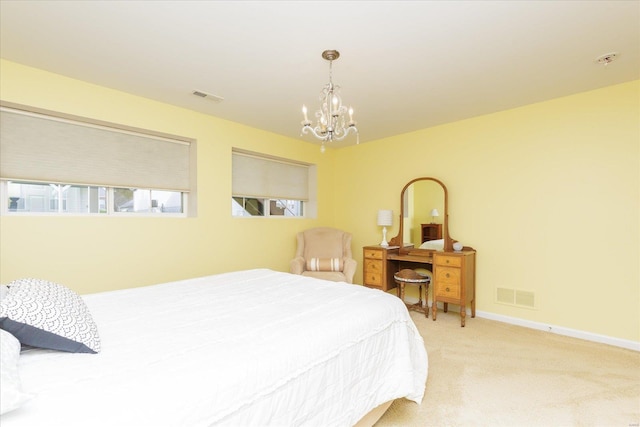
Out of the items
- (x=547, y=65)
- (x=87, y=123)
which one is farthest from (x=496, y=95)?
(x=87, y=123)

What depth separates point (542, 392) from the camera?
7.02ft

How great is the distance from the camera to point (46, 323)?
3.75 ft

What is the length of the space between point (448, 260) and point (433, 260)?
0.56 ft

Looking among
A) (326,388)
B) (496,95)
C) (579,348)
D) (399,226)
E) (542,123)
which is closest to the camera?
(326,388)

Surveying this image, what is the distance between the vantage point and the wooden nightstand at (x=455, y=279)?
3432 millimetres

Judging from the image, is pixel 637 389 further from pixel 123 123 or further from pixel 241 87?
pixel 123 123

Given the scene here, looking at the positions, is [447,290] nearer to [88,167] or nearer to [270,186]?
[270,186]

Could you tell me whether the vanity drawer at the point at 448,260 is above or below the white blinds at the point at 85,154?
below

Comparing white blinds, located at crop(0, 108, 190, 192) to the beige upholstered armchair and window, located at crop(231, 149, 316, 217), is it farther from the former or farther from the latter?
the beige upholstered armchair

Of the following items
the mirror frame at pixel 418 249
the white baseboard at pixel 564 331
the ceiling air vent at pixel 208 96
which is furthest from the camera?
the mirror frame at pixel 418 249

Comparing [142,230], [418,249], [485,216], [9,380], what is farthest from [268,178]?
[9,380]

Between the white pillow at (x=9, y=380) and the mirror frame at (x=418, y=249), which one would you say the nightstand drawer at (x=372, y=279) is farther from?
the white pillow at (x=9, y=380)

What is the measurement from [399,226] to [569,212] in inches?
73.6

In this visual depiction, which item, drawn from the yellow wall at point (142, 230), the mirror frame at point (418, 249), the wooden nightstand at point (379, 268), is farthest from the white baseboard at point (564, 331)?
the yellow wall at point (142, 230)
